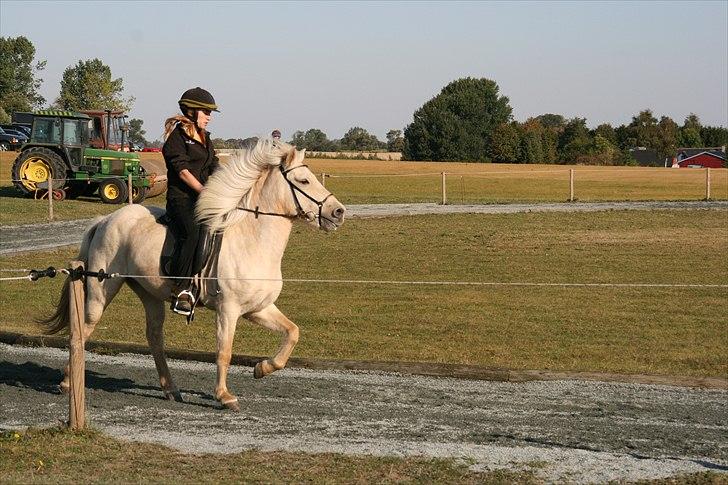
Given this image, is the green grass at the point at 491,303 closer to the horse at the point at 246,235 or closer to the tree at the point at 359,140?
the horse at the point at 246,235

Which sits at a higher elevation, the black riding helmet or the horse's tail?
the black riding helmet

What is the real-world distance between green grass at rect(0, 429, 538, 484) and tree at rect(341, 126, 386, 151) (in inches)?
4465

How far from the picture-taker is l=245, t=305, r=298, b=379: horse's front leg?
9617mm

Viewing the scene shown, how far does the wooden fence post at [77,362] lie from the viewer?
8422 millimetres

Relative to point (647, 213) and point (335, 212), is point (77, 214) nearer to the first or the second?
point (647, 213)

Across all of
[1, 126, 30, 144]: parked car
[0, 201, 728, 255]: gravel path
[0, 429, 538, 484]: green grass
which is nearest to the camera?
[0, 429, 538, 484]: green grass

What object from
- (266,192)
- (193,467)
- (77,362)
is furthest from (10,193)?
(193,467)

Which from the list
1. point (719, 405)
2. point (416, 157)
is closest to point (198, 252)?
point (719, 405)

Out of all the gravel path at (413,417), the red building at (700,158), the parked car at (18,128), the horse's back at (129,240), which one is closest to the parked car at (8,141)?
the parked car at (18,128)

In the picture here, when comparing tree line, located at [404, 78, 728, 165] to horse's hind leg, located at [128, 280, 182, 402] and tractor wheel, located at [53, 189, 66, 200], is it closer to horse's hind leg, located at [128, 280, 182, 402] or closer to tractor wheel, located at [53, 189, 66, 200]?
tractor wheel, located at [53, 189, 66, 200]

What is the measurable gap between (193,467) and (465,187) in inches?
2130

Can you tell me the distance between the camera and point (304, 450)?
26.4ft

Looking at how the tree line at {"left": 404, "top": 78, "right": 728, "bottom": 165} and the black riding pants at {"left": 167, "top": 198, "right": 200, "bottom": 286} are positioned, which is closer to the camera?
the black riding pants at {"left": 167, "top": 198, "right": 200, "bottom": 286}

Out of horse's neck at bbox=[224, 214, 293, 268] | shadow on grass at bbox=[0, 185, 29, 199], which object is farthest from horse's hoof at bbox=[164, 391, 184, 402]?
shadow on grass at bbox=[0, 185, 29, 199]
